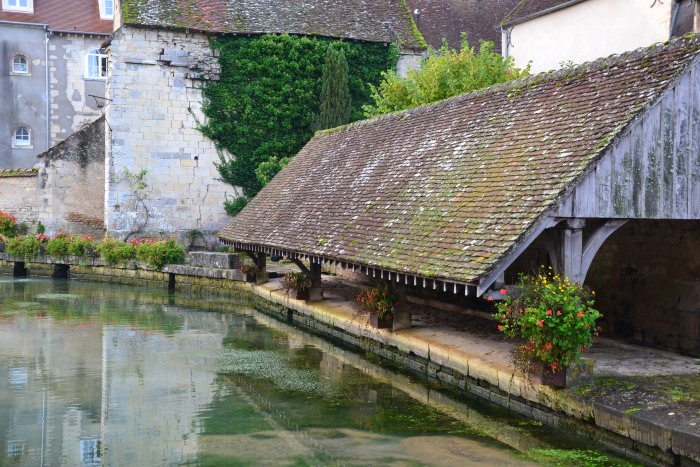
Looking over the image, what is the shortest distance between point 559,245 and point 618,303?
211 cm

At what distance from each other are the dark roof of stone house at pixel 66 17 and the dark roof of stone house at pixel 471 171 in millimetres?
17349

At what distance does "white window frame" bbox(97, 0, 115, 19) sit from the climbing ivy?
8.95 metres

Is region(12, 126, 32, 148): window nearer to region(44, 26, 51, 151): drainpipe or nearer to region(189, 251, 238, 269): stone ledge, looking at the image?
region(44, 26, 51, 151): drainpipe

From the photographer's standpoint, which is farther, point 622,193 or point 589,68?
point 589,68

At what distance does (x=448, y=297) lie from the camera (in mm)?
11945

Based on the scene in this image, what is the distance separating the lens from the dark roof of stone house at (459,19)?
23297mm

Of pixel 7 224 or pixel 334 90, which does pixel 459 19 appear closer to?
pixel 334 90

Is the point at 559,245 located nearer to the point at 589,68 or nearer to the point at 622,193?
the point at 622,193

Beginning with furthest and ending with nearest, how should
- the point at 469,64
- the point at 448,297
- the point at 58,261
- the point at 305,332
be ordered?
the point at 58,261
the point at 469,64
the point at 305,332
the point at 448,297

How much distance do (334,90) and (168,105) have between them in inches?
176

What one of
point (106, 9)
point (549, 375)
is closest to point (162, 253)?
point (549, 375)

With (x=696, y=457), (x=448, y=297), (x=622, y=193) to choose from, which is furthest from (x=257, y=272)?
(x=696, y=457)

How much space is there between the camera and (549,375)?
6.89 meters

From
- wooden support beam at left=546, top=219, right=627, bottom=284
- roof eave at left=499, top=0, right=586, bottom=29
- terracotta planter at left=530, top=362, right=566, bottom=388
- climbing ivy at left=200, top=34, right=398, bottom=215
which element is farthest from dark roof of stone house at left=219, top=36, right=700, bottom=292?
climbing ivy at left=200, top=34, right=398, bottom=215
